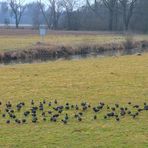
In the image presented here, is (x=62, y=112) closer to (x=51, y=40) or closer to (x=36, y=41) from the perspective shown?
(x=36, y=41)

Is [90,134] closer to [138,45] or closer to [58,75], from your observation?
[58,75]

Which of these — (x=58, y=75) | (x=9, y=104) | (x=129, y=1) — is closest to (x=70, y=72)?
(x=58, y=75)

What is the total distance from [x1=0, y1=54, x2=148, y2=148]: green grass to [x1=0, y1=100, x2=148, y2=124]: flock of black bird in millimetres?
182

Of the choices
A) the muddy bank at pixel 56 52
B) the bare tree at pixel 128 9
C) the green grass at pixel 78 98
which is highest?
the bare tree at pixel 128 9

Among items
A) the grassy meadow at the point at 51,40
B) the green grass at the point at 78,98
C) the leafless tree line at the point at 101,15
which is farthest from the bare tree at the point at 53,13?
the green grass at the point at 78,98

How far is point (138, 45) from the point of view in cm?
5072

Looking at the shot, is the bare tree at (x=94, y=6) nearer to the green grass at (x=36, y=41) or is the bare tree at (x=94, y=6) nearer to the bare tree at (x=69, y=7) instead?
the bare tree at (x=69, y=7)

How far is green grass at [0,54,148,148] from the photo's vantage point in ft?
28.9

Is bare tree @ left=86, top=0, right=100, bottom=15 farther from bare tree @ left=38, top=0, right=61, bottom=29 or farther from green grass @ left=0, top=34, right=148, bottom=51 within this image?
green grass @ left=0, top=34, right=148, bottom=51

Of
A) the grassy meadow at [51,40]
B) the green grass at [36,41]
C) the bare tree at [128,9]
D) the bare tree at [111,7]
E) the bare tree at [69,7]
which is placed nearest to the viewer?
the green grass at [36,41]

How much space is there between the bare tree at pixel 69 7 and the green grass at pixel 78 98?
68432 millimetres

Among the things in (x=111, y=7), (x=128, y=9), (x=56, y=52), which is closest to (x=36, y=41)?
(x=56, y=52)

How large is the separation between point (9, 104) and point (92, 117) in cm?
270

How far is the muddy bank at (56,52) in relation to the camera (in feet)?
110
